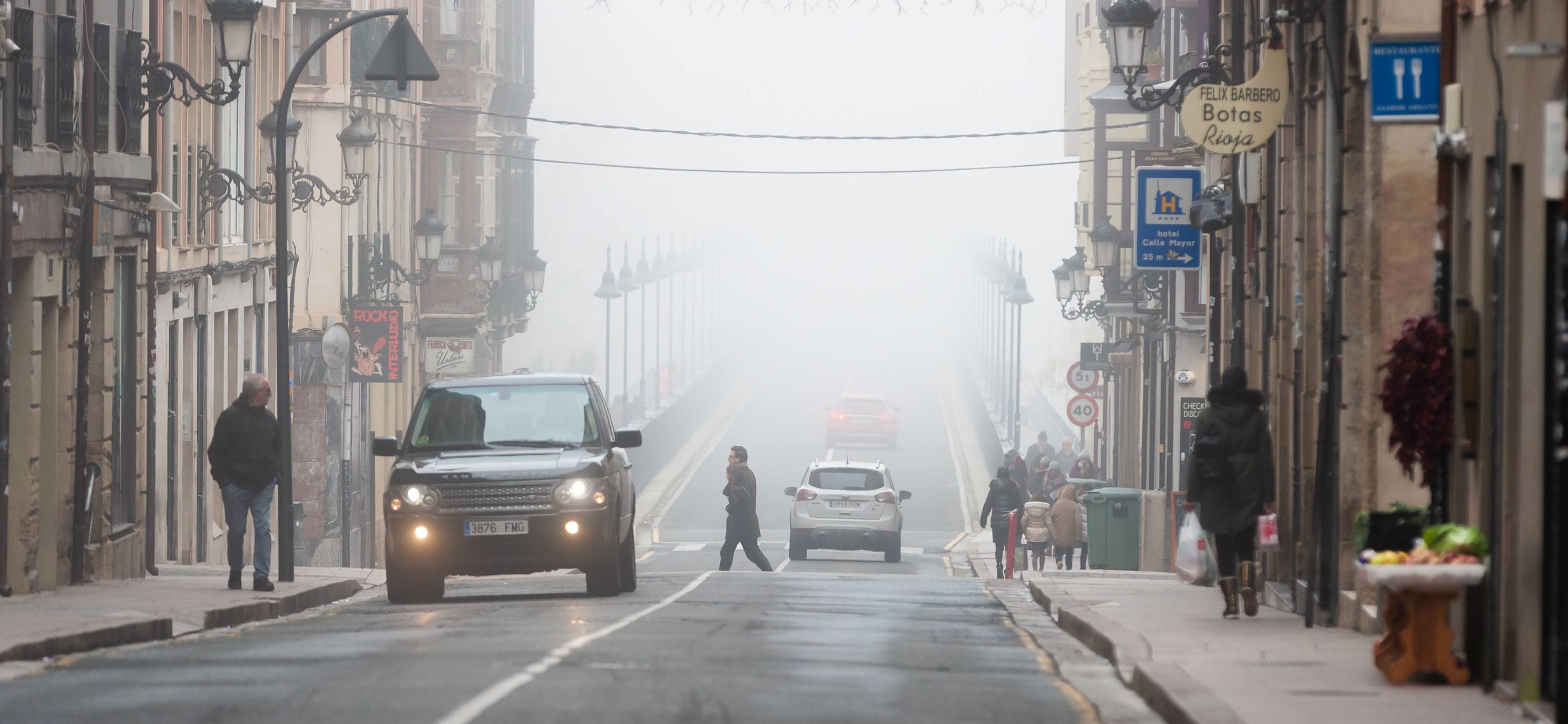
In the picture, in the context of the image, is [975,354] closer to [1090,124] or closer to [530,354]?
[530,354]

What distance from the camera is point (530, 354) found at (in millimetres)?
127000

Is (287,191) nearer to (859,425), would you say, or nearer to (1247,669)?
(1247,669)

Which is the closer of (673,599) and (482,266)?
(673,599)

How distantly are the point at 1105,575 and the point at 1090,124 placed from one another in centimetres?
3698

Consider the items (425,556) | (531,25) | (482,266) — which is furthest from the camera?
(531,25)

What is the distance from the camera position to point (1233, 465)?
16.1 meters

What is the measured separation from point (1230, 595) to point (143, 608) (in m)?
7.32

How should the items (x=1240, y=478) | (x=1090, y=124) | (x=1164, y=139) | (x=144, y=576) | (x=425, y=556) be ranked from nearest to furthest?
(x=1240, y=478) < (x=425, y=556) < (x=144, y=576) < (x=1164, y=139) < (x=1090, y=124)

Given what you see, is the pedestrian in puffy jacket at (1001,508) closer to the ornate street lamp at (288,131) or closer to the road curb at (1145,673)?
the ornate street lamp at (288,131)

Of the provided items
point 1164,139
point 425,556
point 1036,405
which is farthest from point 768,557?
point 1036,405

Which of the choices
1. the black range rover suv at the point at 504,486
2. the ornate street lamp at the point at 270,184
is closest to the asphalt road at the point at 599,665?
the black range rover suv at the point at 504,486

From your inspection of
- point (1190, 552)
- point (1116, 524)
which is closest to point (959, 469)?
point (1116, 524)

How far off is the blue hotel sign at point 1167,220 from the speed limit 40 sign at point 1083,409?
2326 cm

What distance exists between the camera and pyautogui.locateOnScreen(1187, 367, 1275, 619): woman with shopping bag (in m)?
16.1
